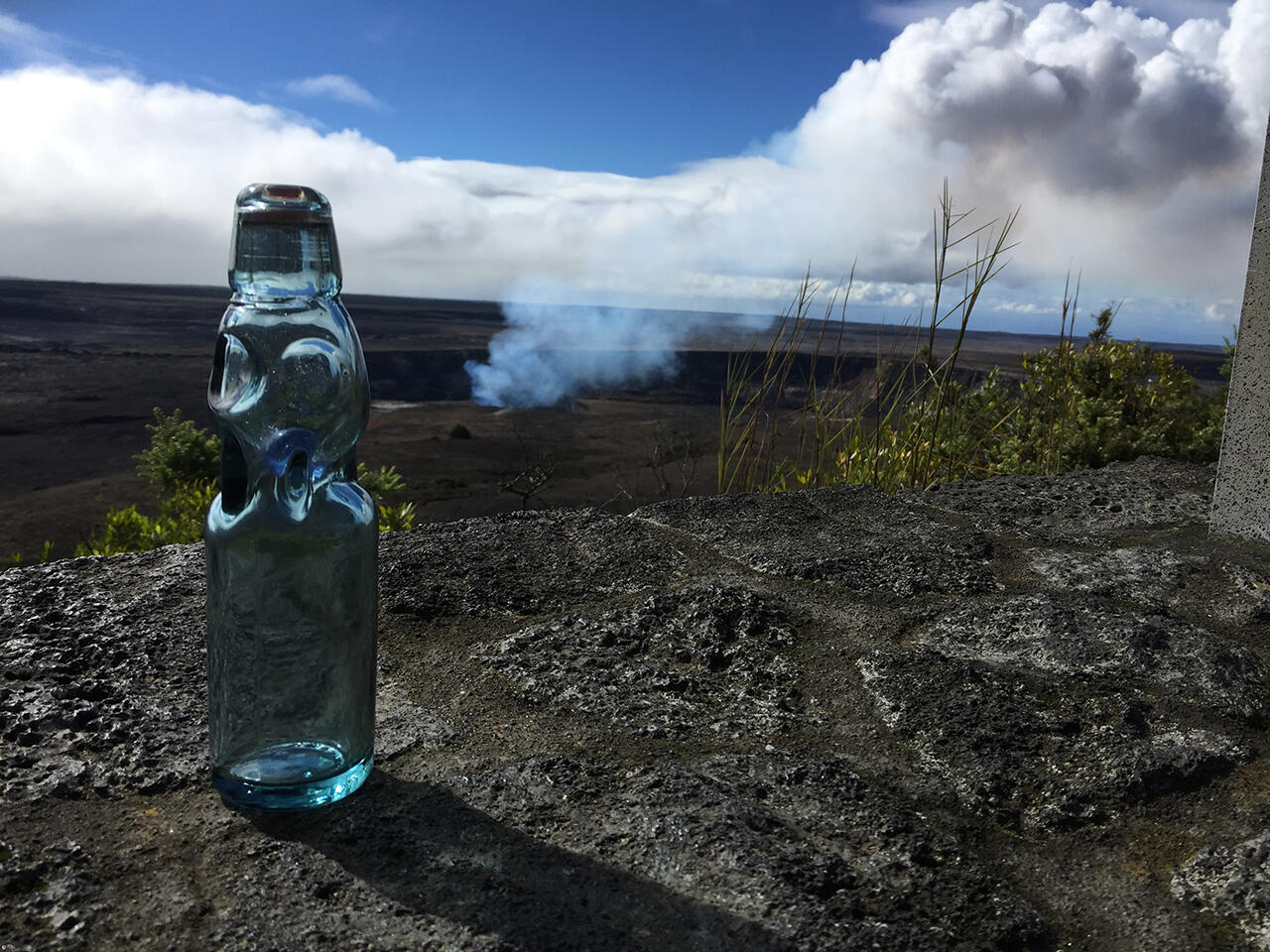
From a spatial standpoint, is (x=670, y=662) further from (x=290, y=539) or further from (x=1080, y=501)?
(x=1080, y=501)

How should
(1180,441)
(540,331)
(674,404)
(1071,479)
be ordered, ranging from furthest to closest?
(540,331)
(674,404)
(1180,441)
(1071,479)

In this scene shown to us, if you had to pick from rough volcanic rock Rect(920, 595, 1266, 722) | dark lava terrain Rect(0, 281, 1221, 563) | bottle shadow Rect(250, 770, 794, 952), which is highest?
rough volcanic rock Rect(920, 595, 1266, 722)

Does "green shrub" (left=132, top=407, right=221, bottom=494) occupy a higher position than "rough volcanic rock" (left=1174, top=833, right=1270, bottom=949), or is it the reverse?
"rough volcanic rock" (left=1174, top=833, right=1270, bottom=949)

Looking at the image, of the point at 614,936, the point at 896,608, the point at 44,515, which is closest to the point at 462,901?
the point at 614,936

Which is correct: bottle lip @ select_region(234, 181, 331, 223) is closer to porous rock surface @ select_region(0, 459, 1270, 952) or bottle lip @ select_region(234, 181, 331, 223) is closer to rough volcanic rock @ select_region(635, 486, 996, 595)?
porous rock surface @ select_region(0, 459, 1270, 952)

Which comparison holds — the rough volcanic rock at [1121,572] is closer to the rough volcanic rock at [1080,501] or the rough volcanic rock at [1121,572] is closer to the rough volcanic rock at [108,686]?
the rough volcanic rock at [1080,501]

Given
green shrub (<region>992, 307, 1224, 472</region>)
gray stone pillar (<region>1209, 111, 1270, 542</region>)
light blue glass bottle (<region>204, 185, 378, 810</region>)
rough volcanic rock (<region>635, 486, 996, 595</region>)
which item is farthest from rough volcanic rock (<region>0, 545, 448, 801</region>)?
green shrub (<region>992, 307, 1224, 472</region>)

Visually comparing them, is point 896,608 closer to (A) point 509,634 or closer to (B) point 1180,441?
(A) point 509,634
